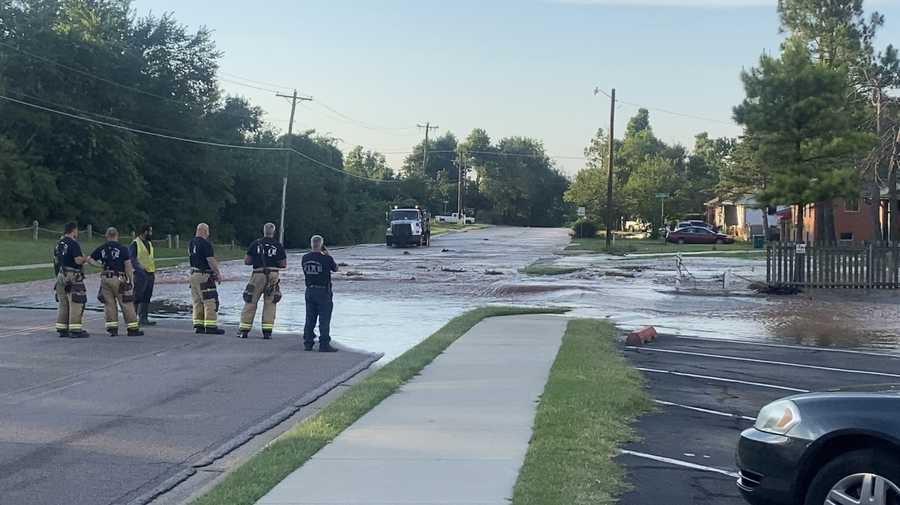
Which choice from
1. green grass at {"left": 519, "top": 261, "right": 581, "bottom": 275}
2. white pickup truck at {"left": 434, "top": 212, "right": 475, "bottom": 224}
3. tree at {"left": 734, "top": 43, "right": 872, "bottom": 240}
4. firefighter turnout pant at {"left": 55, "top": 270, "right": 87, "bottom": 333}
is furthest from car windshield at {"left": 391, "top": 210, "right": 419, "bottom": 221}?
white pickup truck at {"left": 434, "top": 212, "right": 475, "bottom": 224}

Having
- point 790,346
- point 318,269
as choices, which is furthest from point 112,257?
point 790,346

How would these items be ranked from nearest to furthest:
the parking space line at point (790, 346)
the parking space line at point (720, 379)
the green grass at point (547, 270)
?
the parking space line at point (720, 379) < the parking space line at point (790, 346) < the green grass at point (547, 270)

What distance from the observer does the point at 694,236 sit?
69.6 meters

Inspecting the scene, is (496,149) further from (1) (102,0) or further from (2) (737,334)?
(2) (737,334)

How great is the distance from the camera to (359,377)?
41.5 ft

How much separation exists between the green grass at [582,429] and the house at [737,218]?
193 ft

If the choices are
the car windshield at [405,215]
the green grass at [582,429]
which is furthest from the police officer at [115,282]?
the car windshield at [405,215]

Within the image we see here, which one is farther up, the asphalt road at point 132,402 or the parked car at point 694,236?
the parked car at point 694,236

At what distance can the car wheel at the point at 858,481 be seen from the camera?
18.1ft

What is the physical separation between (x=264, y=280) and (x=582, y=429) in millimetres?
8779

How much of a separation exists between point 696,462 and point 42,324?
44.4 ft

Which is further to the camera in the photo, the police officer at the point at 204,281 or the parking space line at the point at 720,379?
the police officer at the point at 204,281

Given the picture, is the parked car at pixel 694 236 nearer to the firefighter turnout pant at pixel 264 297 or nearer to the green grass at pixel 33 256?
the green grass at pixel 33 256

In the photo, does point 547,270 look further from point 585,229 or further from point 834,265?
point 585,229
